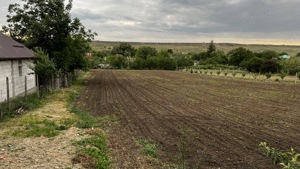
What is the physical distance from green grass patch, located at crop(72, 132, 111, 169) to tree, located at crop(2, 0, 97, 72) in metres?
17.2

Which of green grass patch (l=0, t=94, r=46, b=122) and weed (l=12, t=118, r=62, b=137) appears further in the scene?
green grass patch (l=0, t=94, r=46, b=122)

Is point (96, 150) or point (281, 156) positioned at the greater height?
point (281, 156)

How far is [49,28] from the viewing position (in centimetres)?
2477

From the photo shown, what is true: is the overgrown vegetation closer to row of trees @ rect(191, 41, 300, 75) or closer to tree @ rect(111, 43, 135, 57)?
row of trees @ rect(191, 41, 300, 75)

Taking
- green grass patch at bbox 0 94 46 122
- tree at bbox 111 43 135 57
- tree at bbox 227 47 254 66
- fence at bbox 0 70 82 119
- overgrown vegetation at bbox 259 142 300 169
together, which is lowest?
green grass patch at bbox 0 94 46 122

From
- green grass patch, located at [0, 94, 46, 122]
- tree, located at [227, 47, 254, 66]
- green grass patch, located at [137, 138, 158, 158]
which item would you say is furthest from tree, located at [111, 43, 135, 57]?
green grass patch, located at [137, 138, 158, 158]

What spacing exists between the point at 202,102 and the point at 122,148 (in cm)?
1115

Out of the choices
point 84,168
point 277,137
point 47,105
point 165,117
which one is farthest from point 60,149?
point 47,105

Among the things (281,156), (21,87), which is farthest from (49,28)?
(281,156)

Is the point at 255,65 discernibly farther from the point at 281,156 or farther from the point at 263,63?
the point at 281,156

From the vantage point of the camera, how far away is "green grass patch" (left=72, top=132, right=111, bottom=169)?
7379 mm

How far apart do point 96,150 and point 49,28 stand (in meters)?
19.4

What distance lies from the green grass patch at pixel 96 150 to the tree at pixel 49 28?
17183 millimetres

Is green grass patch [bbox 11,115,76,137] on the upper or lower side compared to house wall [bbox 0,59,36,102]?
lower
